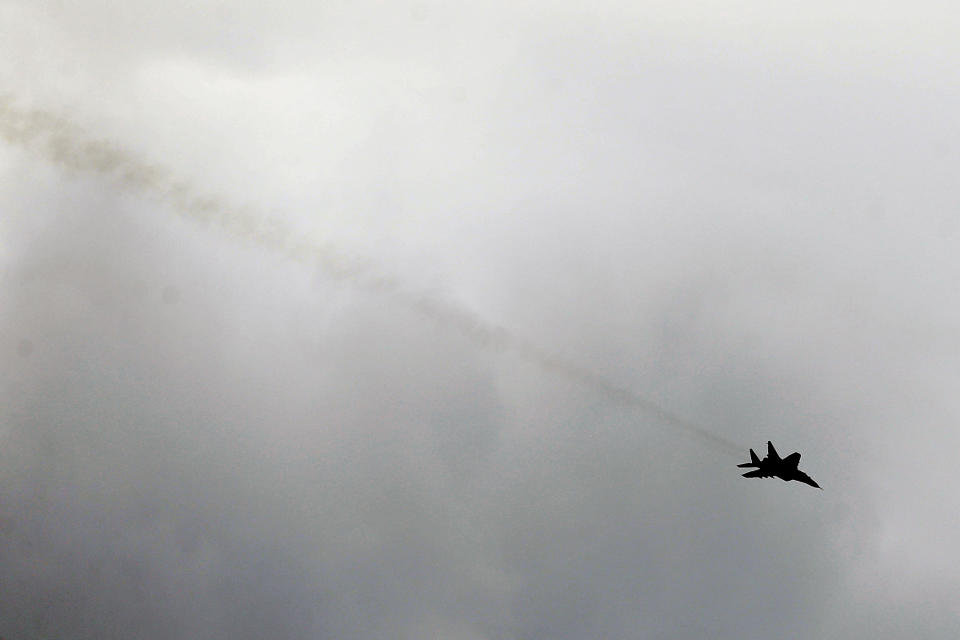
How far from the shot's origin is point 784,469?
122m
